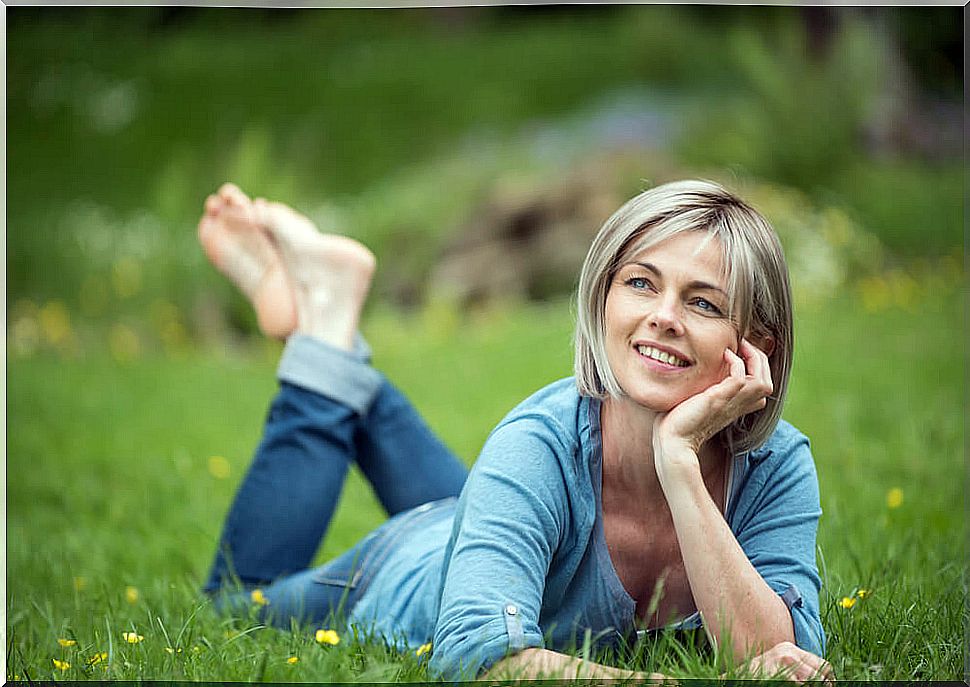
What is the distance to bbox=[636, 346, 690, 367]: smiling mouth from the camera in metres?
1.28

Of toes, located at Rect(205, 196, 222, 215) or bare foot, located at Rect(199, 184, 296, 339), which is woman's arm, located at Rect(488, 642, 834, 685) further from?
toes, located at Rect(205, 196, 222, 215)

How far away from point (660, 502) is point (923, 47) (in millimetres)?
3201

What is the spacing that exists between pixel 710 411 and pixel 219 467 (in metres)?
1.87

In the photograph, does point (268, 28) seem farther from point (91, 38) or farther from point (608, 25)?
point (608, 25)

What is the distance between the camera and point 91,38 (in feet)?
17.0

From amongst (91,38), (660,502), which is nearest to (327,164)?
(91,38)

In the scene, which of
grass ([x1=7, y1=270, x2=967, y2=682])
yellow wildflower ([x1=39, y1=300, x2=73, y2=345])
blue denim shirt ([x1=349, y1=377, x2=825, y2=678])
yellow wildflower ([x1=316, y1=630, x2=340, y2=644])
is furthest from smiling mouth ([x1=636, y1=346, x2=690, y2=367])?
yellow wildflower ([x1=39, y1=300, x2=73, y2=345])

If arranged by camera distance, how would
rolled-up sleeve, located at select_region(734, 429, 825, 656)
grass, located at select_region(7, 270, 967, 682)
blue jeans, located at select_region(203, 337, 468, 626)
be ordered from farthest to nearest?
blue jeans, located at select_region(203, 337, 468, 626)
grass, located at select_region(7, 270, 967, 682)
rolled-up sleeve, located at select_region(734, 429, 825, 656)

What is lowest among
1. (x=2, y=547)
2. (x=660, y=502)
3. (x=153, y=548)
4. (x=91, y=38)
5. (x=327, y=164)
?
(x=153, y=548)

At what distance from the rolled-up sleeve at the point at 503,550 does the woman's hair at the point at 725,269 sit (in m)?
0.11

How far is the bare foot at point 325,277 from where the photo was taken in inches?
73.2

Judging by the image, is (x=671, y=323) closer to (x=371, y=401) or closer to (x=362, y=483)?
(x=371, y=401)

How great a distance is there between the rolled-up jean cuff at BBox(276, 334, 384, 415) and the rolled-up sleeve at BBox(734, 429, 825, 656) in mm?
677

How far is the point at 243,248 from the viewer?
6.55 ft
